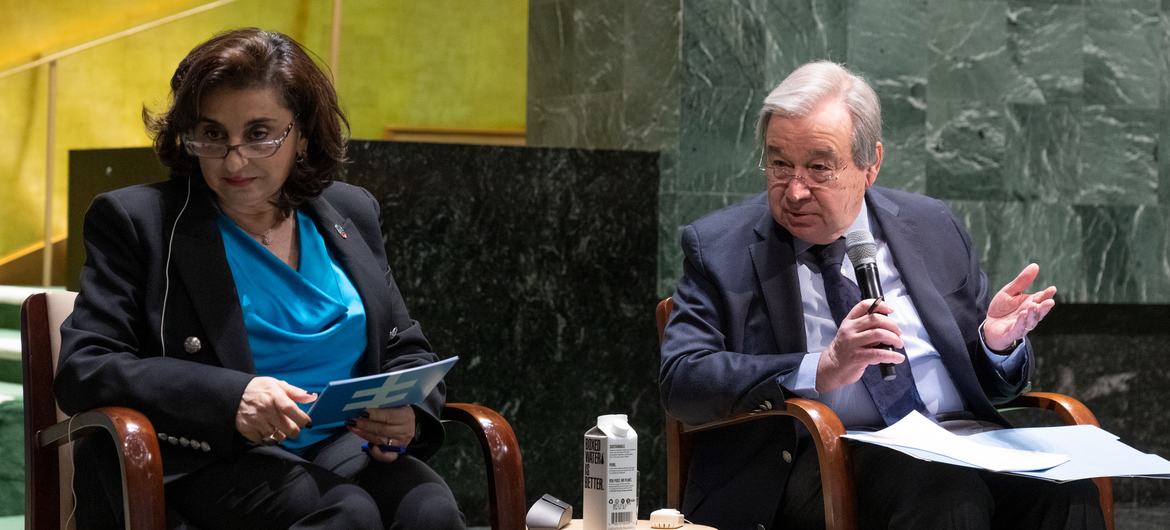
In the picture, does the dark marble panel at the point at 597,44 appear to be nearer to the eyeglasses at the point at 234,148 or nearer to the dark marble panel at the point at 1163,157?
the dark marble panel at the point at 1163,157

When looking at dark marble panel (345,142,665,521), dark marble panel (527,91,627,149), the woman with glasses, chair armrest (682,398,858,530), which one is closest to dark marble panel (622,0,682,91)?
dark marble panel (527,91,627,149)

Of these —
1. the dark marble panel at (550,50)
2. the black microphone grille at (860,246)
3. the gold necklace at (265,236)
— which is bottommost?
the gold necklace at (265,236)

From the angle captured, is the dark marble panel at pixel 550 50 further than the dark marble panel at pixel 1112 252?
Yes

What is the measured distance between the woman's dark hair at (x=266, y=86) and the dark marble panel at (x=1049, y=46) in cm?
295

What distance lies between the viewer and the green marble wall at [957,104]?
15.4ft

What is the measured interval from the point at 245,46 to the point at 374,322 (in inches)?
21.7

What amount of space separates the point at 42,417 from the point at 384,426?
623 mm

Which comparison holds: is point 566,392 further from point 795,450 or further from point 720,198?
point 795,450

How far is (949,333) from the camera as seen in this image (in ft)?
9.63

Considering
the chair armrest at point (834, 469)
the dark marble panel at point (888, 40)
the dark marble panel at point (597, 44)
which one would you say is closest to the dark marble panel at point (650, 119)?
the dark marble panel at point (597, 44)

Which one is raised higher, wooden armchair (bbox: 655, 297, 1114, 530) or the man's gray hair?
the man's gray hair

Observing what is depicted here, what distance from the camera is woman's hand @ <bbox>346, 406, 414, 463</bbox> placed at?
251 centimetres

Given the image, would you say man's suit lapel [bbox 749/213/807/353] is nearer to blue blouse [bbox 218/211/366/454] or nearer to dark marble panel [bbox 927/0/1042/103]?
blue blouse [bbox 218/211/366/454]

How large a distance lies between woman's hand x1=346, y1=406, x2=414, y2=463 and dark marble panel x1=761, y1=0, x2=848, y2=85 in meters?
2.52
